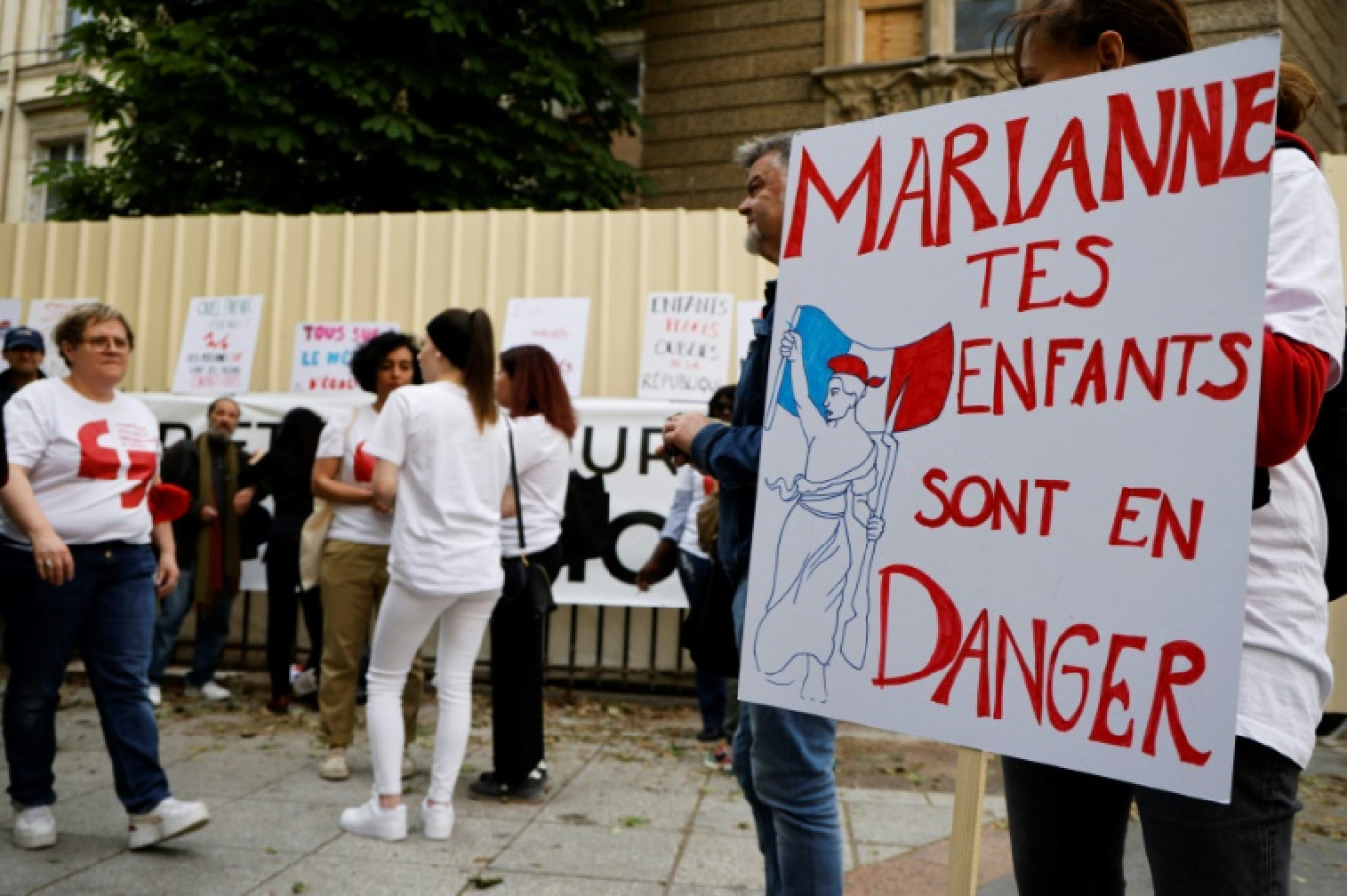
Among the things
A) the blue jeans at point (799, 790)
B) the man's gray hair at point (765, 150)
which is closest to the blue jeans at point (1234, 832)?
the blue jeans at point (799, 790)

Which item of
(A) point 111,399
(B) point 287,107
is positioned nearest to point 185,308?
(A) point 111,399

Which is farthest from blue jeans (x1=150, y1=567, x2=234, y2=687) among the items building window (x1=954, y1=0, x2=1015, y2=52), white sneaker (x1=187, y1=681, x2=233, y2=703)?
building window (x1=954, y1=0, x2=1015, y2=52)

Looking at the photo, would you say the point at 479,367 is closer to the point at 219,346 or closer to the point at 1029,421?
the point at 1029,421

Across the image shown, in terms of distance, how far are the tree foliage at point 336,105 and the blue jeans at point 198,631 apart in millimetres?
7631

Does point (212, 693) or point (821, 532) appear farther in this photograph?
point (212, 693)

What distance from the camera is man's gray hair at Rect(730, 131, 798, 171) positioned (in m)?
2.62

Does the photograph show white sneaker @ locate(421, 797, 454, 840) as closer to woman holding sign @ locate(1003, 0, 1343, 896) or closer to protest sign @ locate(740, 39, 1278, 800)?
protest sign @ locate(740, 39, 1278, 800)

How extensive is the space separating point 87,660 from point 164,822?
60 cm

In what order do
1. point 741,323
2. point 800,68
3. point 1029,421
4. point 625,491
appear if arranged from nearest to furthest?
point 1029,421 → point 625,491 → point 741,323 → point 800,68

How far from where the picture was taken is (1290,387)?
1.47 m

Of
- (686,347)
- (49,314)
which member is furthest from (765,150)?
(49,314)

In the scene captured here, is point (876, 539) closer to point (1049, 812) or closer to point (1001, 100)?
point (1049, 812)

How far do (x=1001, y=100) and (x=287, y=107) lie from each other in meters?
12.8

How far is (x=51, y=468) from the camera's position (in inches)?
149
